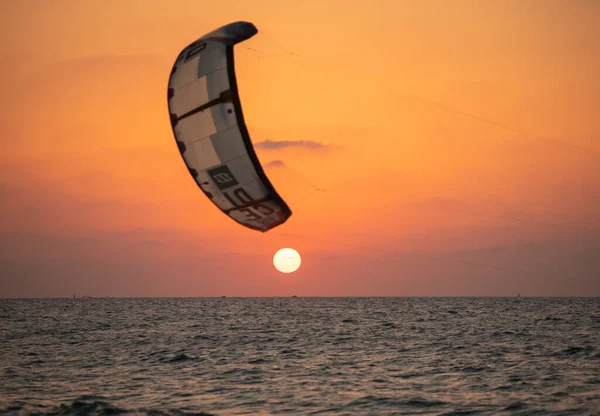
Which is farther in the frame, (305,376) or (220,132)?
(305,376)

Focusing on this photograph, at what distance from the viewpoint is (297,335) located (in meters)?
41.3

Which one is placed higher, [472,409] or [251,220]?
[251,220]

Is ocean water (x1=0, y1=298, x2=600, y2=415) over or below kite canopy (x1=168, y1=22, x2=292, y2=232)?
below

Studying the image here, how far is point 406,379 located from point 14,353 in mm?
18049

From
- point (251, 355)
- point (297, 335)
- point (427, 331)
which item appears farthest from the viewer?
point (427, 331)

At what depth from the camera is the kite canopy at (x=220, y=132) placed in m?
17.7

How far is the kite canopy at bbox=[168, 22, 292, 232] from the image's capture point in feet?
58.1

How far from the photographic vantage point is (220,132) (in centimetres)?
1786

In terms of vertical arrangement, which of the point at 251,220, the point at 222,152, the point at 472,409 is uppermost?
the point at 222,152

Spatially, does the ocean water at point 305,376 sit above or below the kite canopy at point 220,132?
below

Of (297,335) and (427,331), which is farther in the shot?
(427,331)

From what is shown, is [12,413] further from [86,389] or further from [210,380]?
[210,380]

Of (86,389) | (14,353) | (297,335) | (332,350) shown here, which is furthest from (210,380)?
(297,335)

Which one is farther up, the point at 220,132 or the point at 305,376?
the point at 220,132
